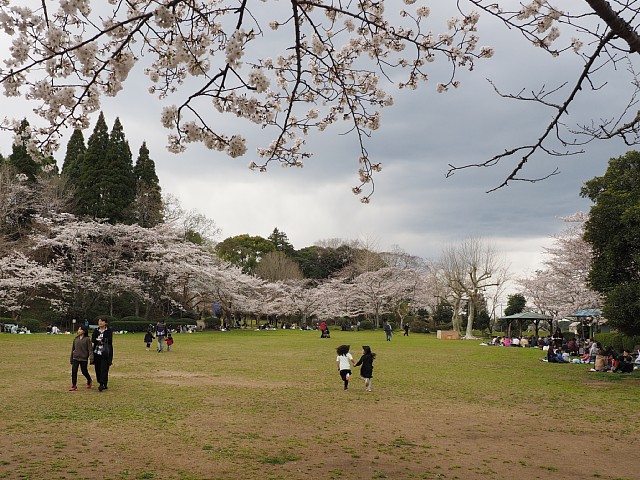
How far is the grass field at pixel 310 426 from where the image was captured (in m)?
5.46

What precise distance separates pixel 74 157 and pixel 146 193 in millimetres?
8998

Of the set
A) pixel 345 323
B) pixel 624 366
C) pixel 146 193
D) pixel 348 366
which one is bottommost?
pixel 345 323

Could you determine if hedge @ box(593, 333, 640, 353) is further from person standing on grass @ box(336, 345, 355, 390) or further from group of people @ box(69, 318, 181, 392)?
group of people @ box(69, 318, 181, 392)

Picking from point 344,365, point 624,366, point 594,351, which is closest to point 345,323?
point 594,351

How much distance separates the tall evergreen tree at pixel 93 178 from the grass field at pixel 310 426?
1068 inches

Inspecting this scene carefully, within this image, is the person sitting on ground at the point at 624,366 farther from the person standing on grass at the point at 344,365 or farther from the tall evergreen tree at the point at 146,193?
the tall evergreen tree at the point at 146,193

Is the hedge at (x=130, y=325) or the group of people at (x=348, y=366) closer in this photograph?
the group of people at (x=348, y=366)

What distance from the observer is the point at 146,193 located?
137 feet

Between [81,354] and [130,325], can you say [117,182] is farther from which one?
[81,354]

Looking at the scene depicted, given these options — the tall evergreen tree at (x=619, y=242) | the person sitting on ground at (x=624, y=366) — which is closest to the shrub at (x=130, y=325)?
the tall evergreen tree at (x=619, y=242)

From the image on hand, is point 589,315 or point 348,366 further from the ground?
point 589,315

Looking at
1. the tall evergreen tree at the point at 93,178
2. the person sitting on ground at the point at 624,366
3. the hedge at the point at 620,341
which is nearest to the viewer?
the person sitting on ground at the point at 624,366

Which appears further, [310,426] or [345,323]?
[345,323]

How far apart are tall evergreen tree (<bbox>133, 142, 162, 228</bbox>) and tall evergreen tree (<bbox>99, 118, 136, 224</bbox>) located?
75 cm
